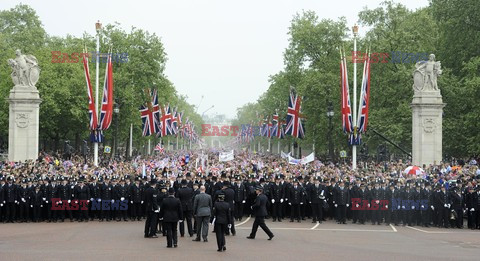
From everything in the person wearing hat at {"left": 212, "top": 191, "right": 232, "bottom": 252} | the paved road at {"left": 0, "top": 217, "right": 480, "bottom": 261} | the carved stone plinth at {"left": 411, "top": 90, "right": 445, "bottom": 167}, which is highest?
the carved stone plinth at {"left": 411, "top": 90, "right": 445, "bottom": 167}

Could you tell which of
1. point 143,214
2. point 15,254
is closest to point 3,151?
point 143,214

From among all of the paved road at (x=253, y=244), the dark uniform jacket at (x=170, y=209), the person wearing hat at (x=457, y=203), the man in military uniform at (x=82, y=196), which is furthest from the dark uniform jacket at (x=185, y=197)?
the person wearing hat at (x=457, y=203)

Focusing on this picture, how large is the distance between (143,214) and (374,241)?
1045cm

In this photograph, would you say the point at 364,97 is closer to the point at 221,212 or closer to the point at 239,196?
the point at 239,196

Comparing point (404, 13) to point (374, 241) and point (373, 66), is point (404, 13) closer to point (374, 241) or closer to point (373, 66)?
point (373, 66)

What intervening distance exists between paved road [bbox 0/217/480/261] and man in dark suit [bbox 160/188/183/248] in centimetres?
48

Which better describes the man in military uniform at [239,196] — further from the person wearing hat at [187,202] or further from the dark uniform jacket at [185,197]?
the dark uniform jacket at [185,197]

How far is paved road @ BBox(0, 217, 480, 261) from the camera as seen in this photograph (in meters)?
17.2

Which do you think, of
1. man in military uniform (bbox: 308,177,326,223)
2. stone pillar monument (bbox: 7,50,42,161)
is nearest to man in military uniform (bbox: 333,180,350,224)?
man in military uniform (bbox: 308,177,326,223)

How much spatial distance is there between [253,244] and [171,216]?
8.26 ft

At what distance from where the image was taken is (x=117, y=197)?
27.0 m

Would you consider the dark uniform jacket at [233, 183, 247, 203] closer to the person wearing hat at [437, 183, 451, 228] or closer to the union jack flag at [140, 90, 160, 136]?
the person wearing hat at [437, 183, 451, 228]

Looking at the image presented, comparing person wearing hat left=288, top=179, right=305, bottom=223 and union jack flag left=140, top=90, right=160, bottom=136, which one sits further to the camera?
union jack flag left=140, top=90, right=160, bottom=136

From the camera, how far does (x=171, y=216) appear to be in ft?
61.9
